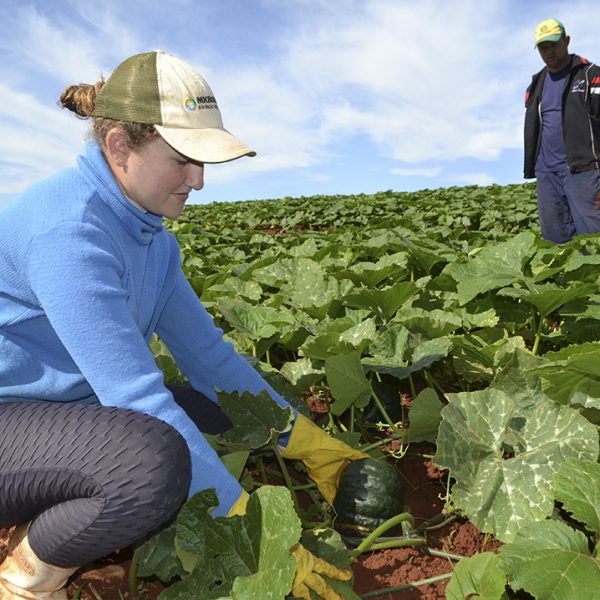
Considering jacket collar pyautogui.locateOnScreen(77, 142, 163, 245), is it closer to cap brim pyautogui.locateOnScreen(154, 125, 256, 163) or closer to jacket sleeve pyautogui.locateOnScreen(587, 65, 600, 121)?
cap brim pyautogui.locateOnScreen(154, 125, 256, 163)

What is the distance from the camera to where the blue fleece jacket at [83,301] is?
162cm

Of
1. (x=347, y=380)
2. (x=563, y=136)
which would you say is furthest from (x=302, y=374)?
(x=563, y=136)

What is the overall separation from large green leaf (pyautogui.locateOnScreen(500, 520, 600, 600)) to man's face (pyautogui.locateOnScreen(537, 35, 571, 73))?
552 cm

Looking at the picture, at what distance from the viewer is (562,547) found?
4.77 ft

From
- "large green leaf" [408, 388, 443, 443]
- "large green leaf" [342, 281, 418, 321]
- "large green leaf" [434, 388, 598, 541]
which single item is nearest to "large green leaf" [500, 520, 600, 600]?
"large green leaf" [434, 388, 598, 541]

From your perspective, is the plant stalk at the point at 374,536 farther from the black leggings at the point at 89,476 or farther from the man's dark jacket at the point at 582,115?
the man's dark jacket at the point at 582,115

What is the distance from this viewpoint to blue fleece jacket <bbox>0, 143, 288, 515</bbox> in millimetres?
1618

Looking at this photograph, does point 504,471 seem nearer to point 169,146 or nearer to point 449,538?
point 449,538

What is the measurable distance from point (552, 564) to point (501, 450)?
1.65 feet

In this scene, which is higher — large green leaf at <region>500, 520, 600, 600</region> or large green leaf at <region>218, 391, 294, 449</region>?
large green leaf at <region>218, 391, 294, 449</region>

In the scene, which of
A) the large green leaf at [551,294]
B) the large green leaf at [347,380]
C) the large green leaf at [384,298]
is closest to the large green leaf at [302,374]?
the large green leaf at [347,380]

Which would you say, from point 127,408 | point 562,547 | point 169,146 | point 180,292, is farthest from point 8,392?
point 562,547

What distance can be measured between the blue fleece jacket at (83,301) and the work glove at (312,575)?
0.27 metres

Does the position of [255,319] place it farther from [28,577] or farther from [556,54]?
[556,54]
